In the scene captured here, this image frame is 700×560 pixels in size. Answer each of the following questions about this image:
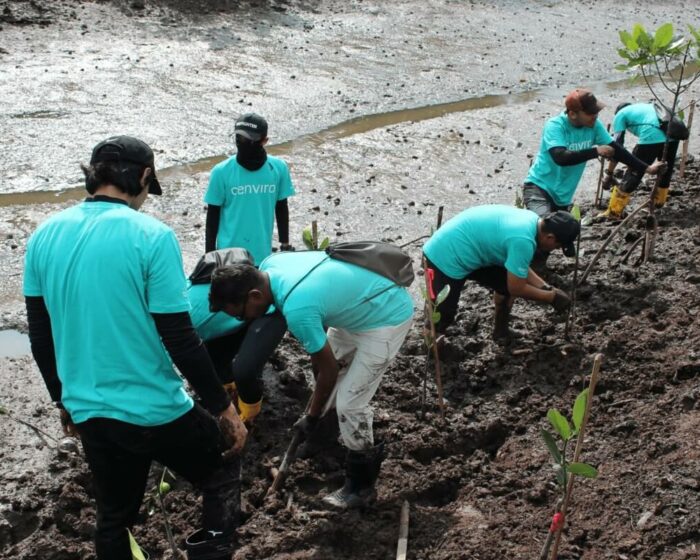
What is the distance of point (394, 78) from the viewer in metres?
11.0

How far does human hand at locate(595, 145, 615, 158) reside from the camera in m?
5.90

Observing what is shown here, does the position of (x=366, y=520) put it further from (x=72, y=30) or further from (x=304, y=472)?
(x=72, y=30)

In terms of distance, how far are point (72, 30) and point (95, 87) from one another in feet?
6.80

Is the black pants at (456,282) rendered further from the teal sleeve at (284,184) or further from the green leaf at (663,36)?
the green leaf at (663,36)

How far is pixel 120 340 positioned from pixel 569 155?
3.98m

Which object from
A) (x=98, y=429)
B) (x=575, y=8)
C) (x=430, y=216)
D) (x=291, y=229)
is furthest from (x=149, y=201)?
(x=575, y=8)

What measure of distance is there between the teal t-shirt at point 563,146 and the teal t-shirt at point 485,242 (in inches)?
48.3

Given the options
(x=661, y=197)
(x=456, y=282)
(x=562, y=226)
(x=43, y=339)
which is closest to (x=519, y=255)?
(x=562, y=226)

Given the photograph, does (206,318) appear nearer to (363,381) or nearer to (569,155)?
(363,381)

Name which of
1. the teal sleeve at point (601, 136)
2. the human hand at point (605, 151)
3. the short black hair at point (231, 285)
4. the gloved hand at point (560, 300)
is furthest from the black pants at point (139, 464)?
the teal sleeve at point (601, 136)

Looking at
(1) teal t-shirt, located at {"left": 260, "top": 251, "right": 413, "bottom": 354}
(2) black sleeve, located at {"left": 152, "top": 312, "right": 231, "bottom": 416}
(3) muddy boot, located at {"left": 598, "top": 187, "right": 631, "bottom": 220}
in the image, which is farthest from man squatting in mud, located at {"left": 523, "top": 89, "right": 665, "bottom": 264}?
(2) black sleeve, located at {"left": 152, "top": 312, "right": 231, "bottom": 416}

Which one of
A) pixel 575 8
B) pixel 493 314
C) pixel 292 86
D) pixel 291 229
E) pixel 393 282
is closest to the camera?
pixel 393 282

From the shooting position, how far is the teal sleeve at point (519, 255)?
467 cm

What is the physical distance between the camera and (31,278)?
8.96 feet
